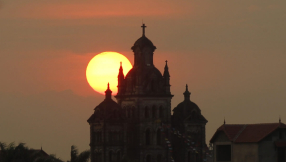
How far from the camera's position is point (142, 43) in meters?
194

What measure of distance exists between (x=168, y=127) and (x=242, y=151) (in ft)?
219

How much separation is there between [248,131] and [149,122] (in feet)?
212

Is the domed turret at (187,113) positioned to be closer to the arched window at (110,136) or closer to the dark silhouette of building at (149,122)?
the dark silhouette of building at (149,122)

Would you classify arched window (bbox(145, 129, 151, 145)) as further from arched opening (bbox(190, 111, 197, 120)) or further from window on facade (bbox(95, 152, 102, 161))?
window on facade (bbox(95, 152, 102, 161))

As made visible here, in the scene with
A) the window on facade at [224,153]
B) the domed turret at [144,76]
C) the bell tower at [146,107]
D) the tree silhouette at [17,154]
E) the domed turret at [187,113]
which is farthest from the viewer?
the domed turret at [187,113]

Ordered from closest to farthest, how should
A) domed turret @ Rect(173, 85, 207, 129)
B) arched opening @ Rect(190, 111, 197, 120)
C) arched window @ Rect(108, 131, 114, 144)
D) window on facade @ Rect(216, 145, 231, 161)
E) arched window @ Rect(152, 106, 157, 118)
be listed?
window on facade @ Rect(216, 145, 231, 161)
arched window @ Rect(108, 131, 114, 144)
arched window @ Rect(152, 106, 157, 118)
arched opening @ Rect(190, 111, 197, 120)
domed turret @ Rect(173, 85, 207, 129)

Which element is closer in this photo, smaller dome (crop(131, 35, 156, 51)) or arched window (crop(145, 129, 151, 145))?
arched window (crop(145, 129, 151, 145))

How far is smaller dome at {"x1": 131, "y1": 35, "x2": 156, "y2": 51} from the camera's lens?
194 m

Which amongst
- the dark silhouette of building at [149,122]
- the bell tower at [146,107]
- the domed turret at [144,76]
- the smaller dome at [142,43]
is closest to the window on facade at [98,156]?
the dark silhouette of building at [149,122]

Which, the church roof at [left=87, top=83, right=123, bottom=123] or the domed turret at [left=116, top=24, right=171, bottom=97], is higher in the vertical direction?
the domed turret at [left=116, top=24, right=171, bottom=97]

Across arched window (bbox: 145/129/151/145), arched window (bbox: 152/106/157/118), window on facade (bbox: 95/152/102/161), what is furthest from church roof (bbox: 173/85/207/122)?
window on facade (bbox: 95/152/102/161)

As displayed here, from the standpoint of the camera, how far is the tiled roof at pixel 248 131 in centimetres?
12650

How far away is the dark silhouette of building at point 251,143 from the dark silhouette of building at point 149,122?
60.5 metres

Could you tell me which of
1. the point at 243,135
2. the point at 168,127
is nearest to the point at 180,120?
the point at 168,127
